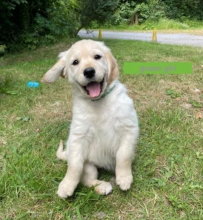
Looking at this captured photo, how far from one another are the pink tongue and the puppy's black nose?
107 millimetres

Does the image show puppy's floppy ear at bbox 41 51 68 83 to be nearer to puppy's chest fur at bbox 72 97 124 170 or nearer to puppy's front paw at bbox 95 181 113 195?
puppy's chest fur at bbox 72 97 124 170

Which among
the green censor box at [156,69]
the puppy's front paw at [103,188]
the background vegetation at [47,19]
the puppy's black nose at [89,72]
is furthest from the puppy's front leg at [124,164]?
the background vegetation at [47,19]

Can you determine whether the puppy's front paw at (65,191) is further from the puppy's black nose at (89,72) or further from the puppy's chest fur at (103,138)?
the puppy's black nose at (89,72)

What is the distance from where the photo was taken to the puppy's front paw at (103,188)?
1.90 metres

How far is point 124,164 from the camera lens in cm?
184

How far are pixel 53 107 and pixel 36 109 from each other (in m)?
0.22

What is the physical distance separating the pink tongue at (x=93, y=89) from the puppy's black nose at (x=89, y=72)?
107mm

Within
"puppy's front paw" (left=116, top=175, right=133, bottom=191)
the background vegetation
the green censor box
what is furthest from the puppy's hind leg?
the background vegetation

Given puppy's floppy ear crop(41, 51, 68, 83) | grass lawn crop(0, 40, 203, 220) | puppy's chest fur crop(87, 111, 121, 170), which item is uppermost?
puppy's floppy ear crop(41, 51, 68, 83)

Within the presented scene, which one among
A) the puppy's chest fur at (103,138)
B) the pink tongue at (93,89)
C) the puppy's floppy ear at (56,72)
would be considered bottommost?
the puppy's chest fur at (103,138)

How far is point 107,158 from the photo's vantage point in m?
2.00

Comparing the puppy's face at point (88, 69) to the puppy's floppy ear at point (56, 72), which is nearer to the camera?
the puppy's face at point (88, 69)

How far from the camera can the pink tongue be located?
74.3 inches

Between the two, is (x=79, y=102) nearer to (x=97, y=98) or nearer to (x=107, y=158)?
(x=97, y=98)
